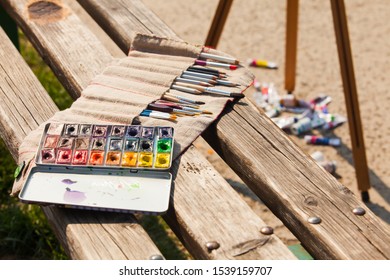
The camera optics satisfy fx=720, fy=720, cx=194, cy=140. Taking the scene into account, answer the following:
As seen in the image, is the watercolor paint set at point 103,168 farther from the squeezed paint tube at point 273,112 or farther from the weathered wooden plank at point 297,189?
the squeezed paint tube at point 273,112

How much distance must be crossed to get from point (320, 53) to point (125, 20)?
84.8 inches

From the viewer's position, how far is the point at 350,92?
3.19 meters

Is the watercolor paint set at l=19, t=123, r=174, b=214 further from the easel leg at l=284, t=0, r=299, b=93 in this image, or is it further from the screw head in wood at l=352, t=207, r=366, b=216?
the easel leg at l=284, t=0, r=299, b=93

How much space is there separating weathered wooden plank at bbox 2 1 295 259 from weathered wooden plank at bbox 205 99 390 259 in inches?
4.0

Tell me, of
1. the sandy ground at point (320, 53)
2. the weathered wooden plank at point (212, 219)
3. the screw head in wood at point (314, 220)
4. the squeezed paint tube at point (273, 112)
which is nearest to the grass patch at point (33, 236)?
the sandy ground at point (320, 53)

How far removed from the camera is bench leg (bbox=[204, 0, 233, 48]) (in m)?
3.39

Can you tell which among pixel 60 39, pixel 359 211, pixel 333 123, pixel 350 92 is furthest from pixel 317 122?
pixel 359 211

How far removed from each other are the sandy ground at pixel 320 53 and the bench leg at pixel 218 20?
0.58 meters

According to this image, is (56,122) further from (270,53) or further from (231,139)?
(270,53)

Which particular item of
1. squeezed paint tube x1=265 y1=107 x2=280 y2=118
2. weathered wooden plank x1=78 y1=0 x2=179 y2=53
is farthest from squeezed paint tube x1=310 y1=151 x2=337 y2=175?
weathered wooden plank x1=78 y1=0 x2=179 y2=53

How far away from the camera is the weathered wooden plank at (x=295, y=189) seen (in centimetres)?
166

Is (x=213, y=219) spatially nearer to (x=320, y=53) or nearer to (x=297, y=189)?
(x=297, y=189)
